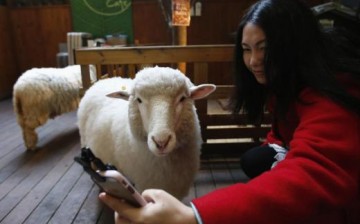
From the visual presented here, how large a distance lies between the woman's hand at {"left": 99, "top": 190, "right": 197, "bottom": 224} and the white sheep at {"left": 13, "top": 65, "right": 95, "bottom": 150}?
133 inches

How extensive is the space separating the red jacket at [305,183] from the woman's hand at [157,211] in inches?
1.4

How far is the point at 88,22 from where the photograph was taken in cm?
756

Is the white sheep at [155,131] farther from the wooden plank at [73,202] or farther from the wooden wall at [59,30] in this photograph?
the wooden wall at [59,30]

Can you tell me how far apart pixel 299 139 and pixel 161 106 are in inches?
30.7

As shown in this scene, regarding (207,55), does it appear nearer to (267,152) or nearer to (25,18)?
(267,152)

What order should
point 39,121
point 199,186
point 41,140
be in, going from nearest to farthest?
point 199,186
point 39,121
point 41,140

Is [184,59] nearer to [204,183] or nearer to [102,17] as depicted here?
[204,183]

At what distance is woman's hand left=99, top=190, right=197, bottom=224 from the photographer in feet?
1.99

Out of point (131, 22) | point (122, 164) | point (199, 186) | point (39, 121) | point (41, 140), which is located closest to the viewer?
point (122, 164)

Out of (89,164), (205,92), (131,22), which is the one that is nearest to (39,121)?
(205,92)

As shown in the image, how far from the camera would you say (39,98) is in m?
3.69

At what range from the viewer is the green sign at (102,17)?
7.46 meters

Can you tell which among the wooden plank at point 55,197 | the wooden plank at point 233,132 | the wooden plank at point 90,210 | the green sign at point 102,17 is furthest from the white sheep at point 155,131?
the green sign at point 102,17

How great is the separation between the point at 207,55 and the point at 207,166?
1.06 meters
